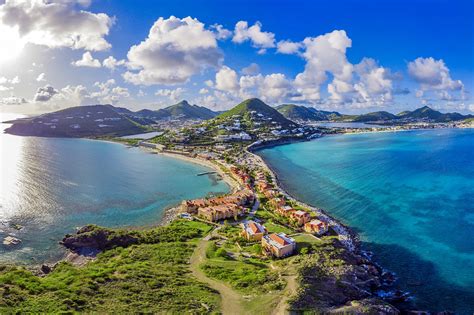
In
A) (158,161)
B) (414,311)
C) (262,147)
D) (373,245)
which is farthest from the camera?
(262,147)

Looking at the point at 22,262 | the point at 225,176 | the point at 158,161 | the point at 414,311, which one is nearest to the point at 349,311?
the point at 414,311

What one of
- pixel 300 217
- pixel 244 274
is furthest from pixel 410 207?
pixel 244 274

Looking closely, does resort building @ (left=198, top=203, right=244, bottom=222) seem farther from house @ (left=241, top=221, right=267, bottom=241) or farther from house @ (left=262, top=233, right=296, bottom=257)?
house @ (left=262, top=233, right=296, bottom=257)

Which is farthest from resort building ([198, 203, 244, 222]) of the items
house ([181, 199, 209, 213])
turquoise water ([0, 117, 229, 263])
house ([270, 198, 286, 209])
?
turquoise water ([0, 117, 229, 263])

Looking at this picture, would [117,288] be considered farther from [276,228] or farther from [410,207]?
[410,207]

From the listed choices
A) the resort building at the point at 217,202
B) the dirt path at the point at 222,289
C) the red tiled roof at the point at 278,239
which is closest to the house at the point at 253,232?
the red tiled roof at the point at 278,239

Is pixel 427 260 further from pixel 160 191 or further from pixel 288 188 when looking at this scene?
pixel 160 191
